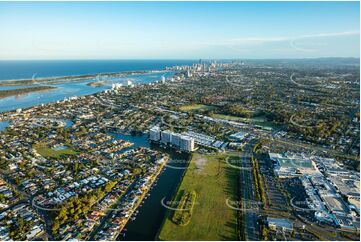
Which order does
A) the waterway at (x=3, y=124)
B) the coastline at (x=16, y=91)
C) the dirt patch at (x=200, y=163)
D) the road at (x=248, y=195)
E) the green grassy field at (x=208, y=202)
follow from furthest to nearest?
the coastline at (x=16, y=91) < the waterway at (x=3, y=124) < the dirt patch at (x=200, y=163) < the road at (x=248, y=195) < the green grassy field at (x=208, y=202)

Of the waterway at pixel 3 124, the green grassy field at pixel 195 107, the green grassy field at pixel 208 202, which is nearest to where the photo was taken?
the green grassy field at pixel 208 202

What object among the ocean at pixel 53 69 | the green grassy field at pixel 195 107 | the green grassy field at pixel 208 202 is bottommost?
the ocean at pixel 53 69

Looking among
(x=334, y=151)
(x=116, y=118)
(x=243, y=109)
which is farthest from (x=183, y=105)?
(x=334, y=151)

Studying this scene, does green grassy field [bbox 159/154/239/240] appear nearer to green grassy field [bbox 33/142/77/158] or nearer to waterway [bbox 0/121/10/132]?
green grassy field [bbox 33/142/77/158]

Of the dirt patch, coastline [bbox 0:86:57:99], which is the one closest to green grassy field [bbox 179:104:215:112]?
the dirt patch

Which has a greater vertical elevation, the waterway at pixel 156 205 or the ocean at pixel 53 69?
the waterway at pixel 156 205

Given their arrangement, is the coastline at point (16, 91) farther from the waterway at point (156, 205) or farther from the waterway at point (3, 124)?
the waterway at point (156, 205)

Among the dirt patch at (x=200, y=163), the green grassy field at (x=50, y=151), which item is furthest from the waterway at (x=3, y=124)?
the dirt patch at (x=200, y=163)
